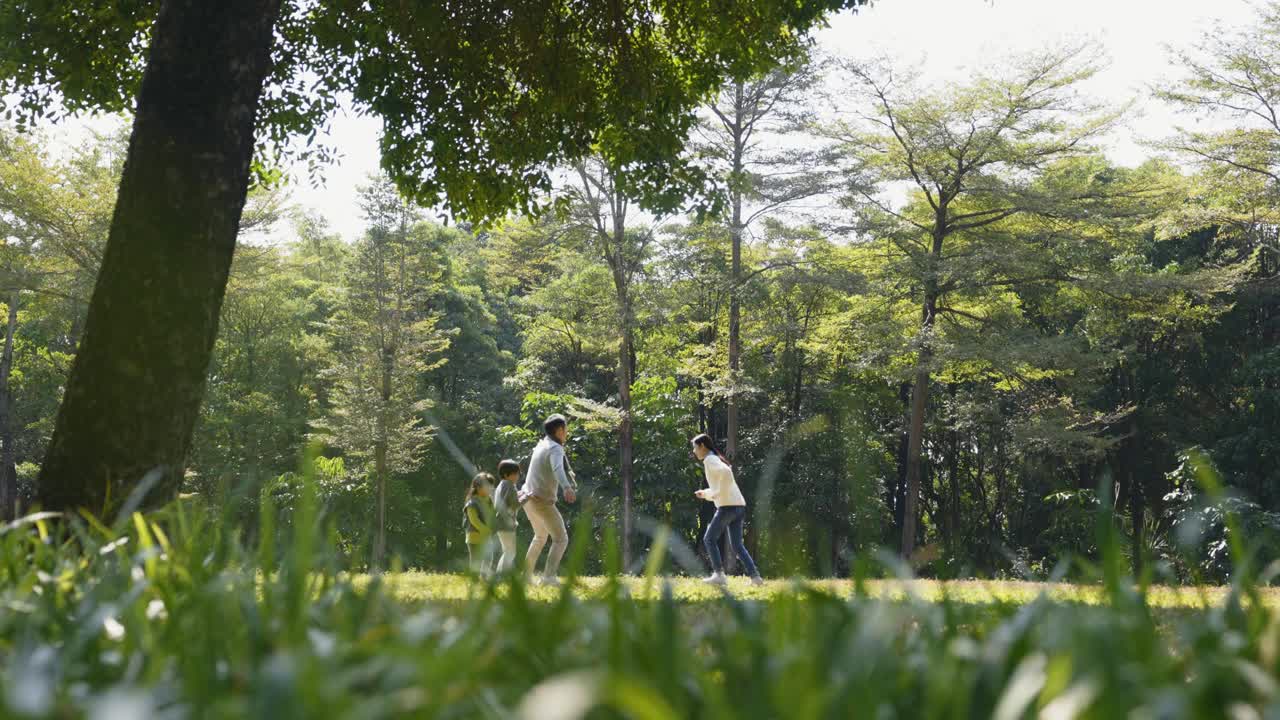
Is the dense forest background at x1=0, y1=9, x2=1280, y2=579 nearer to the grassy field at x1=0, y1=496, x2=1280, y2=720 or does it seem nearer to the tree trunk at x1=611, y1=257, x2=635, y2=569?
the tree trunk at x1=611, y1=257, x2=635, y2=569

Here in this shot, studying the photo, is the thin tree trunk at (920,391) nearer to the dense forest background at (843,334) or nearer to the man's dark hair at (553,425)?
the dense forest background at (843,334)

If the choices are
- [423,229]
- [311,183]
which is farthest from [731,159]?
[311,183]

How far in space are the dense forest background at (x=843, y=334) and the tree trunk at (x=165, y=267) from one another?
13330 millimetres

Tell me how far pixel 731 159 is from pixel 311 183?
17.1m

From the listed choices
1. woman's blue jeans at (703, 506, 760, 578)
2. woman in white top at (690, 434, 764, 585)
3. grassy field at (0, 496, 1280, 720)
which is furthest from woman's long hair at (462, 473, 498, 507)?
woman's blue jeans at (703, 506, 760, 578)

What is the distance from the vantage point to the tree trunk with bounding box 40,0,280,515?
5102mm

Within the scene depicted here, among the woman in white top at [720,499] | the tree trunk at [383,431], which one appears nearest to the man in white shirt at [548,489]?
the woman in white top at [720,499]

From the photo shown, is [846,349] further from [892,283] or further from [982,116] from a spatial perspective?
[982,116]

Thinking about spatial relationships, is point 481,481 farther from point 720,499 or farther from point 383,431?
point 383,431

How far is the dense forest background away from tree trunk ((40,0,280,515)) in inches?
525

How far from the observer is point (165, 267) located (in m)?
5.31

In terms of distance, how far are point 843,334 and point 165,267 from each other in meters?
21.5

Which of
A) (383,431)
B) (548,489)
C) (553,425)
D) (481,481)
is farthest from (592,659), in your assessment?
(383,431)

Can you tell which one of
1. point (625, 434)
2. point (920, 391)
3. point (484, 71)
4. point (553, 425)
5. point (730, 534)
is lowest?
point (730, 534)
